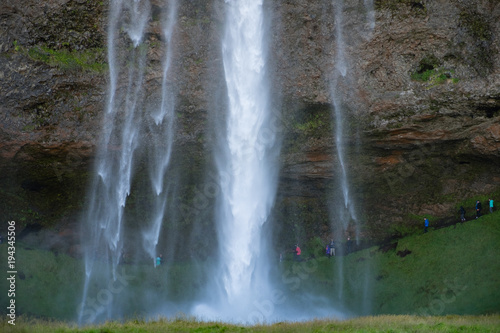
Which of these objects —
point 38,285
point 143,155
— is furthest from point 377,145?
point 38,285

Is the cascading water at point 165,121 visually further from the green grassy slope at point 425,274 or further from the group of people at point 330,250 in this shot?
the green grassy slope at point 425,274

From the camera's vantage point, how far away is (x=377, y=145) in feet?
98.5

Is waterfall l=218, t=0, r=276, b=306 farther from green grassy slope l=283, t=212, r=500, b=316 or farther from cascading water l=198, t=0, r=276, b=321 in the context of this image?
green grassy slope l=283, t=212, r=500, b=316

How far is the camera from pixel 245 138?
3098 cm

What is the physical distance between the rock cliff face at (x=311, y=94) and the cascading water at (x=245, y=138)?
2.45ft

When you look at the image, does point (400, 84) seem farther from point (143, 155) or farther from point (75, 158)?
point (75, 158)

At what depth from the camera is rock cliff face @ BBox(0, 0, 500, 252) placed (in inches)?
1120

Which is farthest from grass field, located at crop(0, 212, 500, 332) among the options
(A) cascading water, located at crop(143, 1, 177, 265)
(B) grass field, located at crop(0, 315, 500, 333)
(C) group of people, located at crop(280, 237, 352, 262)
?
(A) cascading water, located at crop(143, 1, 177, 265)

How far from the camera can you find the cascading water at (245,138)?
30.8m

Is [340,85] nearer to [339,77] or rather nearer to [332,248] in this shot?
[339,77]

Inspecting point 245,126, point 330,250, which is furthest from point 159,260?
point 330,250

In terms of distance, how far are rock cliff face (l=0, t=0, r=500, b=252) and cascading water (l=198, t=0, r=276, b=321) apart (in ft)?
2.45

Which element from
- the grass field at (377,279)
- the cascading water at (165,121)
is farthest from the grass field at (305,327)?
the cascading water at (165,121)

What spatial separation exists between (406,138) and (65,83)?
19745mm
